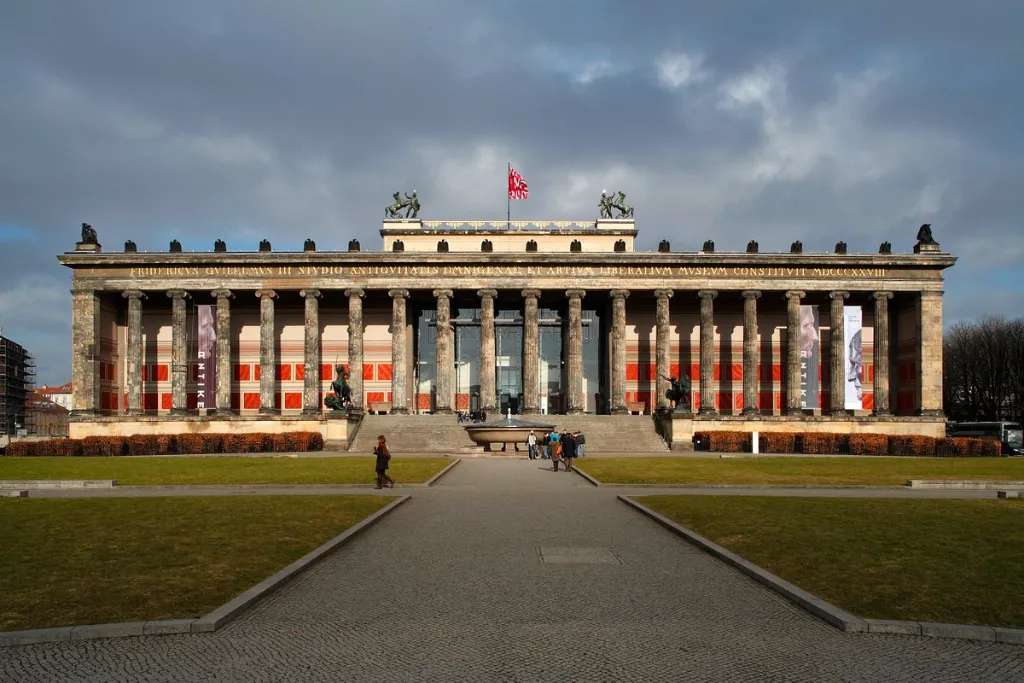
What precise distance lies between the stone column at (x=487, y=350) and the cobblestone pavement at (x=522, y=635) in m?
60.1

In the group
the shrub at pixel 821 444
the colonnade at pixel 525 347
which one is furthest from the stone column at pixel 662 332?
the shrub at pixel 821 444

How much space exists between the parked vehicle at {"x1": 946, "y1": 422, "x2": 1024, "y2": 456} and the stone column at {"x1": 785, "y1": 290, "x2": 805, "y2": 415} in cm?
1713

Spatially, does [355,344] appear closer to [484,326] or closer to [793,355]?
[484,326]

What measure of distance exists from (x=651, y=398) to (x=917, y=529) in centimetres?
6431

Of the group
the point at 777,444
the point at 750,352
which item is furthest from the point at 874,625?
the point at 750,352

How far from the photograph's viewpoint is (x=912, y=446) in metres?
62.4

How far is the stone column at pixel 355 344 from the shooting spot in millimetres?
78500

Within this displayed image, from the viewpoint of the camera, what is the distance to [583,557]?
17.6 metres

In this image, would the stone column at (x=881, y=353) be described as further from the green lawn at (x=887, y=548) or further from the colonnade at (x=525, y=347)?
the green lawn at (x=887, y=548)

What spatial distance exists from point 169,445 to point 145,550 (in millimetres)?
46883

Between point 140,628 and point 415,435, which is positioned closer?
point 140,628

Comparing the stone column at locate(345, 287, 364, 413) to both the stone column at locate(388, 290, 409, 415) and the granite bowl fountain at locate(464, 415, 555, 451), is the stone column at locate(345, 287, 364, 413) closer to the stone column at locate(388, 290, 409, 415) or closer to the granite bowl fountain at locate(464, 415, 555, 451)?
the stone column at locate(388, 290, 409, 415)

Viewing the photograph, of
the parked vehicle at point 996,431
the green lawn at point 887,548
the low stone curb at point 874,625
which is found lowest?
the parked vehicle at point 996,431

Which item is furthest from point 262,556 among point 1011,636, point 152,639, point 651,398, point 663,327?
point 651,398
